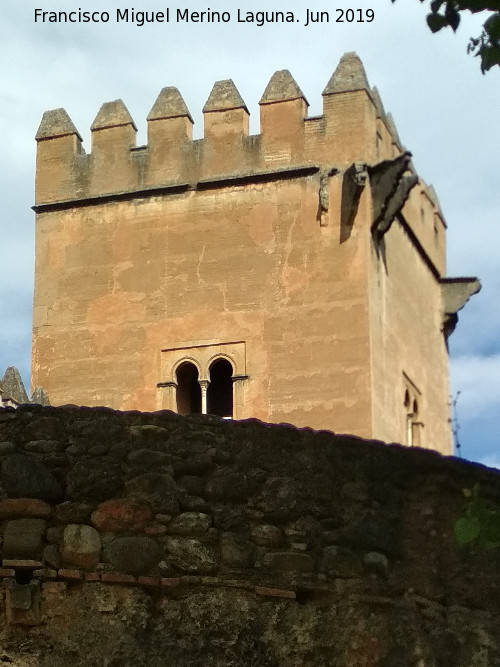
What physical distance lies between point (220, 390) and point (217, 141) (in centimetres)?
313

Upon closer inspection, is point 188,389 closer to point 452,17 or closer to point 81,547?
point 81,547

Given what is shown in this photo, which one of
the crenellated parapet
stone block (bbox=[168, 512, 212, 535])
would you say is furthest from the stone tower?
stone block (bbox=[168, 512, 212, 535])

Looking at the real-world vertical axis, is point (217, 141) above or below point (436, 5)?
above

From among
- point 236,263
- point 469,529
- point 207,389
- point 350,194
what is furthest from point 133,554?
point 236,263

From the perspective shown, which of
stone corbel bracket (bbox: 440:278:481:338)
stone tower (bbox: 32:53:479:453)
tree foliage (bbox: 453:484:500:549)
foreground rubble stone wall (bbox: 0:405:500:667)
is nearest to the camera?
tree foliage (bbox: 453:484:500:549)

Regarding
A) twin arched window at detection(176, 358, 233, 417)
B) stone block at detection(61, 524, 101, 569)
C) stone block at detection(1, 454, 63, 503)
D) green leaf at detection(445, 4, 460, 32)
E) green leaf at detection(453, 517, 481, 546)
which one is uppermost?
twin arched window at detection(176, 358, 233, 417)

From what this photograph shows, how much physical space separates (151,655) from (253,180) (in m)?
15.7

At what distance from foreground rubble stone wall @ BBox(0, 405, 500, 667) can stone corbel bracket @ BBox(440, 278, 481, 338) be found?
17621mm

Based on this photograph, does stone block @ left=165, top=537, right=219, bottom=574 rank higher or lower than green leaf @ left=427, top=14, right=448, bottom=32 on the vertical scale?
lower

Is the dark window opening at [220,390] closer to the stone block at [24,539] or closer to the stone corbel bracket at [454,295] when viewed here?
the stone corbel bracket at [454,295]

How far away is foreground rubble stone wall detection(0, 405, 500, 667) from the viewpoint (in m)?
6.19

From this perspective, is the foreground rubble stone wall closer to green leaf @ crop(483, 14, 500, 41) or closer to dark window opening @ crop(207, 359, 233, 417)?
green leaf @ crop(483, 14, 500, 41)

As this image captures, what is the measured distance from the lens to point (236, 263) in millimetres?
21375

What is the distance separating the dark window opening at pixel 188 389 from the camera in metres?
21.4
